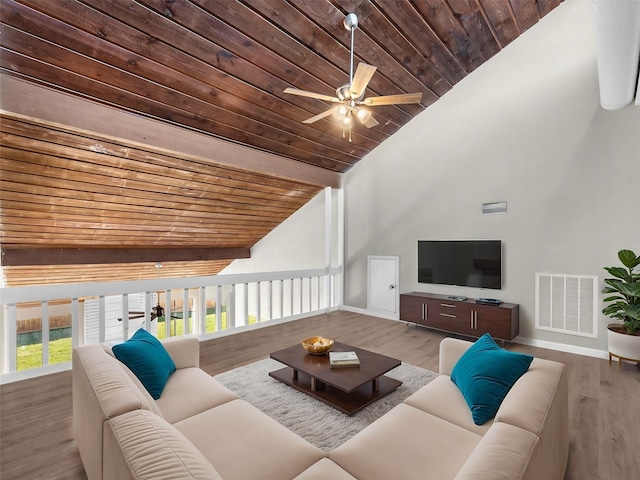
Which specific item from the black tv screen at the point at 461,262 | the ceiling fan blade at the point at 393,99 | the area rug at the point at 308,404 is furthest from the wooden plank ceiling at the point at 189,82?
the area rug at the point at 308,404

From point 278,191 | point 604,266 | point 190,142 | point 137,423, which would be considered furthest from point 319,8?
point 604,266

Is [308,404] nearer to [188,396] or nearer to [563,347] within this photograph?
[188,396]

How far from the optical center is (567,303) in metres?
3.83

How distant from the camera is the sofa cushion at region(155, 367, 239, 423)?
1727 mm

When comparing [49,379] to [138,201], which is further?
[138,201]

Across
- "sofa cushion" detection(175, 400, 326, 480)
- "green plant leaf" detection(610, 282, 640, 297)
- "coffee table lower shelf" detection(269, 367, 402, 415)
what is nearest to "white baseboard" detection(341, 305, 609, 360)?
"green plant leaf" detection(610, 282, 640, 297)

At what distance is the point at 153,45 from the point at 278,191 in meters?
3.02

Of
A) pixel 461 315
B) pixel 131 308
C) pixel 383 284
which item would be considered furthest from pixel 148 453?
pixel 131 308

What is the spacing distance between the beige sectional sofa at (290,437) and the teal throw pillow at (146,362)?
81 millimetres

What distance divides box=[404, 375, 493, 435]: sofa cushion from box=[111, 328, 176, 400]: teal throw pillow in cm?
143

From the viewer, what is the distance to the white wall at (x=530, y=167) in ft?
11.8

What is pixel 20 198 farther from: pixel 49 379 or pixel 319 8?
pixel 319 8

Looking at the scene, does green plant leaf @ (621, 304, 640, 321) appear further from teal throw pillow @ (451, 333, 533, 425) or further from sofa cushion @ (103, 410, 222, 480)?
sofa cushion @ (103, 410, 222, 480)

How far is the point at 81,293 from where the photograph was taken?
3.27 m
